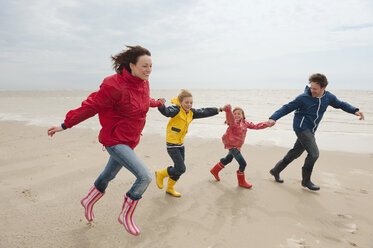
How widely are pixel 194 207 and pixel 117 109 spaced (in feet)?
6.48

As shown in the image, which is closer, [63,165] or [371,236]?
[371,236]

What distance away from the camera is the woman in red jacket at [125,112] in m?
2.59

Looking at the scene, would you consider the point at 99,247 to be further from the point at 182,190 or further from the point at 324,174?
the point at 324,174

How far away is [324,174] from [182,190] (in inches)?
123

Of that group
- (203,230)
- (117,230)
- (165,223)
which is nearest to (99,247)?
(117,230)

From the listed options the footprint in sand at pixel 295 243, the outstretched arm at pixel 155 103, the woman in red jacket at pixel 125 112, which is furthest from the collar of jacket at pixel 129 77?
the footprint in sand at pixel 295 243

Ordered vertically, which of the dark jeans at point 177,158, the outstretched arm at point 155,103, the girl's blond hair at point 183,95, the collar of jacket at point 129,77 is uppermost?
the collar of jacket at point 129,77

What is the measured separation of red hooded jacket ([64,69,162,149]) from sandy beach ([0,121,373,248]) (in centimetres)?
124

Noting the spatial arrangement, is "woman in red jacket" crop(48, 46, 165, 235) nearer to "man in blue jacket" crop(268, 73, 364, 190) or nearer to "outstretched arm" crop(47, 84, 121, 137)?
"outstretched arm" crop(47, 84, 121, 137)

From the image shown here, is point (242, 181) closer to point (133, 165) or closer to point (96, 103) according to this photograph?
point (133, 165)

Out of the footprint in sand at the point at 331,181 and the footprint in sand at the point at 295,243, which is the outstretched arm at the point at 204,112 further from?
the footprint in sand at the point at 331,181

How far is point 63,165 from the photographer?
17.3ft

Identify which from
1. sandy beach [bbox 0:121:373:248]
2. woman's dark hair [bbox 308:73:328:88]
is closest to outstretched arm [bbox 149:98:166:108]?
sandy beach [bbox 0:121:373:248]

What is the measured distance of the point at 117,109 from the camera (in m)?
2.70
